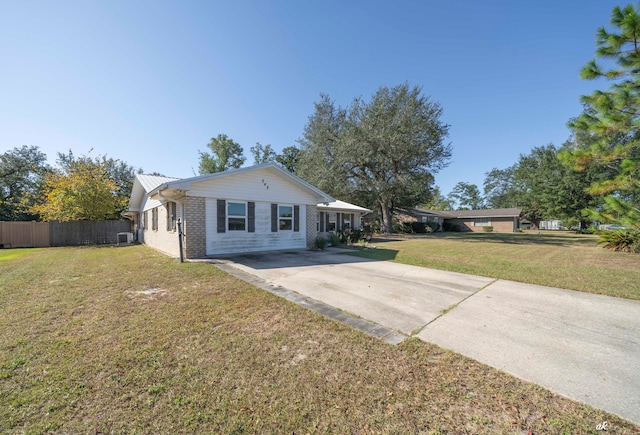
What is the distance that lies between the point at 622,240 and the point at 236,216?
18.0 m

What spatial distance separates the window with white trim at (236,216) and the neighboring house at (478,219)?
90.5 feet

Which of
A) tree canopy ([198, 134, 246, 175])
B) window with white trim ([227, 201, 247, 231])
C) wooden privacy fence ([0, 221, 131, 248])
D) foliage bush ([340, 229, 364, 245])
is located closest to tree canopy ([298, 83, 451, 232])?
foliage bush ([340, 229, 364, 245])

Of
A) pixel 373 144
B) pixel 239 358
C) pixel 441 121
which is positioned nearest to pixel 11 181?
pixel 373 144

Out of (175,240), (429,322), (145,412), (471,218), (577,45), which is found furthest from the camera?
(471,218)

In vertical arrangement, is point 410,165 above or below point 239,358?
above

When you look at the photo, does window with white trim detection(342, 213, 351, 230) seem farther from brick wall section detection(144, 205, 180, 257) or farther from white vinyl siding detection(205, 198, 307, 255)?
brick wall section detection(144, 205, 180, 257)

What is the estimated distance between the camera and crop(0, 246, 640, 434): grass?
6.08 ft

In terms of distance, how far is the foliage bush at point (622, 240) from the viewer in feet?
35.4

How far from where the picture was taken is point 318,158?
23625mm

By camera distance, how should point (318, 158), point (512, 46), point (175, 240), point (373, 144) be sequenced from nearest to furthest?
point (175, 240) < point (512, 46) < point (373, 144) < point (318, 158)

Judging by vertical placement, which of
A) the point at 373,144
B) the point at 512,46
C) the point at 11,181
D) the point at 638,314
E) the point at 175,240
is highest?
the point at 512,46

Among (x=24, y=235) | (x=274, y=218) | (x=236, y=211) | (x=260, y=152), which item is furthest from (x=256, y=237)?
(x=260, y=152)

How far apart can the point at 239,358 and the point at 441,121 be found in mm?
25209

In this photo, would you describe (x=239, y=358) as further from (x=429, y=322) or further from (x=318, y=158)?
(x=318, y=158)
